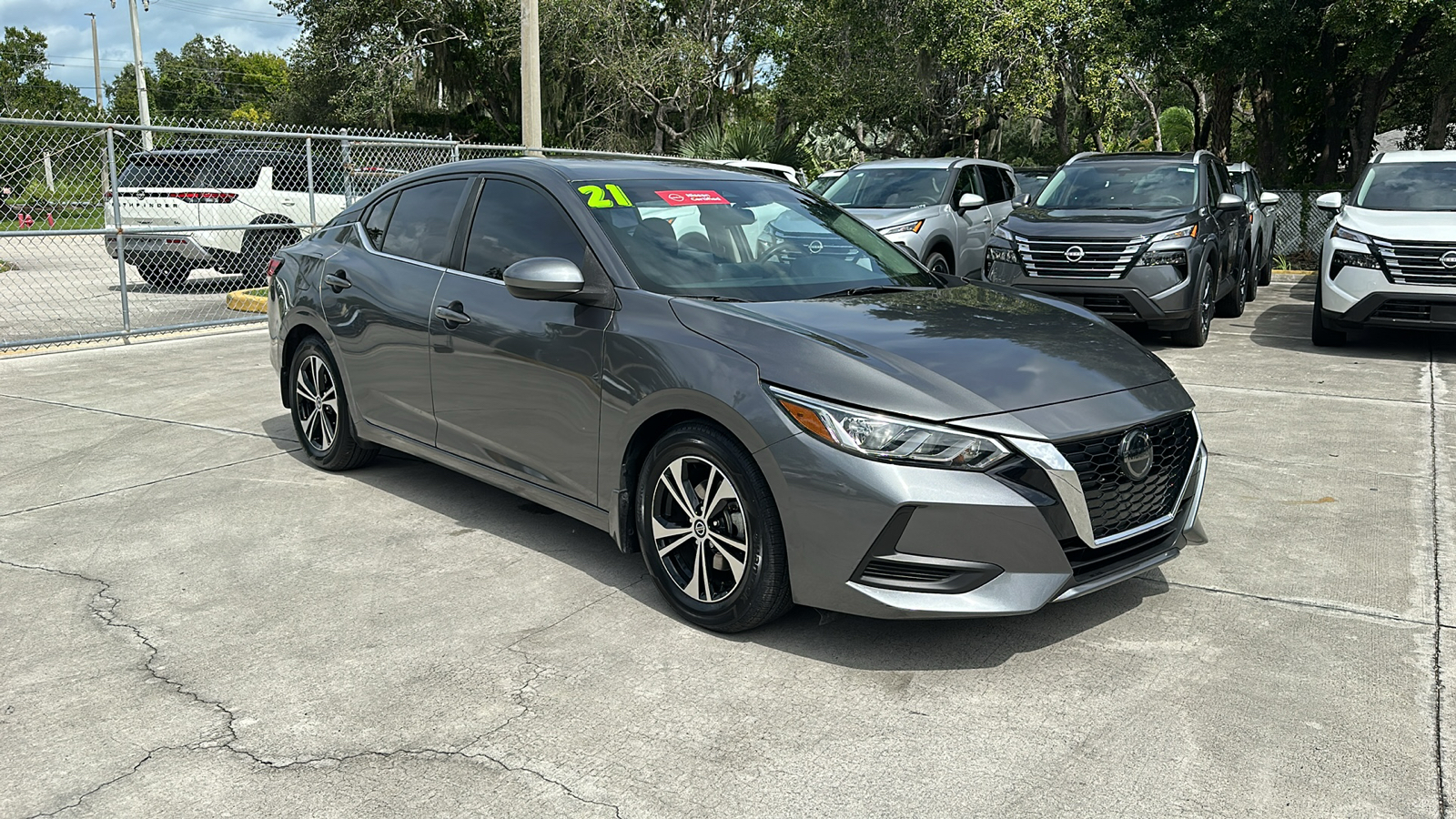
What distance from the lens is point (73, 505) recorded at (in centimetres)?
565

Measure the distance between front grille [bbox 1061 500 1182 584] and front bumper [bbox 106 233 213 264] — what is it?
1177cm

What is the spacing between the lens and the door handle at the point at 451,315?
501 cm

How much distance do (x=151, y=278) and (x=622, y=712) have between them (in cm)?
1283

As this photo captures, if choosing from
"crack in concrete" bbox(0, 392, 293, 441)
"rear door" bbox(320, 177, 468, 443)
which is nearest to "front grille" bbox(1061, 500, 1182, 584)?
"rear door" bbox(320, 177, 468, 443)

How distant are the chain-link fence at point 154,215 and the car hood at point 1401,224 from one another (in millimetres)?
8842

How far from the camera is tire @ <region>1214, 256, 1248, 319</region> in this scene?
42.6ft

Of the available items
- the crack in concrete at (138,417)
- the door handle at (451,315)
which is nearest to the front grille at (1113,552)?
the door handle at (451,315)

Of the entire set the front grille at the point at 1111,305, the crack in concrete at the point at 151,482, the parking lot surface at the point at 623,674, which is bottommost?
the parking lot surface at the point at 623,674

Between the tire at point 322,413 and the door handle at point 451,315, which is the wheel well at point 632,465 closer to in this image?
the door handle at point 451,315

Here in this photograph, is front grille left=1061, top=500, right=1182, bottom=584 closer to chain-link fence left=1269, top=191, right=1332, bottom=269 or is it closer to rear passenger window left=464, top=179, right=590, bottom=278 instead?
rear passenger window left=464, top=179, right=590, bottom=278

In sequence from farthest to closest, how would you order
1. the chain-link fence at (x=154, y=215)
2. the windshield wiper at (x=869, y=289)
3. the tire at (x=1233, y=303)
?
the tire at (x=1233, y=303) < the chain-link fence at (x=154, y=215) < the windshield wiper at (x=869, y=289)

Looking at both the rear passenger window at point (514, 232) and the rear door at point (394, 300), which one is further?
the rear door at point (394, 300)

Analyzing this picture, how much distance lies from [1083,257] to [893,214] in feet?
7.65

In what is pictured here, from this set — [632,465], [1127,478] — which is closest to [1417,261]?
[1127,478]
